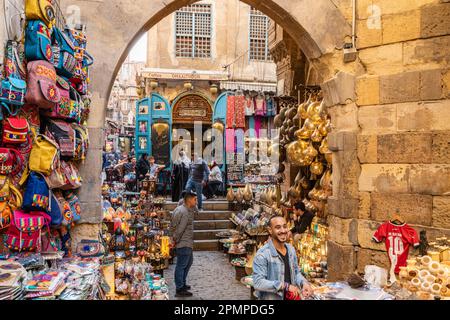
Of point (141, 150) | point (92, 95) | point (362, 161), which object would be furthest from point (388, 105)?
point (141, 150)

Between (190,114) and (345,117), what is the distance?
10.8 metres

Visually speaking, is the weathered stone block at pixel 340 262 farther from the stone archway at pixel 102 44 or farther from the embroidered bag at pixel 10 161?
the embroidered bag at pixel 10 161

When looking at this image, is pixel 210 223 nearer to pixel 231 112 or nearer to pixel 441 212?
pixel 231 112

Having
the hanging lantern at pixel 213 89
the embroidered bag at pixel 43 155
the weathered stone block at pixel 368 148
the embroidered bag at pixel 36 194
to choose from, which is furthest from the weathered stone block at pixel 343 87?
the hanging lantern at pixel 213 89

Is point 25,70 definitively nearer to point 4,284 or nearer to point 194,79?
point 4,284

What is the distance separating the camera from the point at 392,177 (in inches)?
190

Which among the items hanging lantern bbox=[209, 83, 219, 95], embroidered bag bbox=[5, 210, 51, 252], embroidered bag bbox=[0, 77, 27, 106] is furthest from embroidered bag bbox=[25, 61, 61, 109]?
hanging lantern bbox=[209, 83, 219, 95]

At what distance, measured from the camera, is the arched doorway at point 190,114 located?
50.8ft

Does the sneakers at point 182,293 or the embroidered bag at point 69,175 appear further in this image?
the sneakers at point 182,293

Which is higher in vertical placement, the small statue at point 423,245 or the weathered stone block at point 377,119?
the weathered stone block at point 377,119

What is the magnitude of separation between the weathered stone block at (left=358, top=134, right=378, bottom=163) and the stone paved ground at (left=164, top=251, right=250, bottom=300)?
2.87m

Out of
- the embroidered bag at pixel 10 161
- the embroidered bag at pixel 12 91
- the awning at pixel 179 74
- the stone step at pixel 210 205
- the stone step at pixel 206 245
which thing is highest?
the awning at pixel 179 74

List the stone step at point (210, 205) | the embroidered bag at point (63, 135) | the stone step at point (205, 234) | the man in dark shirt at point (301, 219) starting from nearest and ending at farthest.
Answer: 1. the embroidered bag at point (63, 135)
2. the man in dark shirt at point (301, 219)
3. the stone step at point (205, 234)
4. the stone step at point (210, 205)
